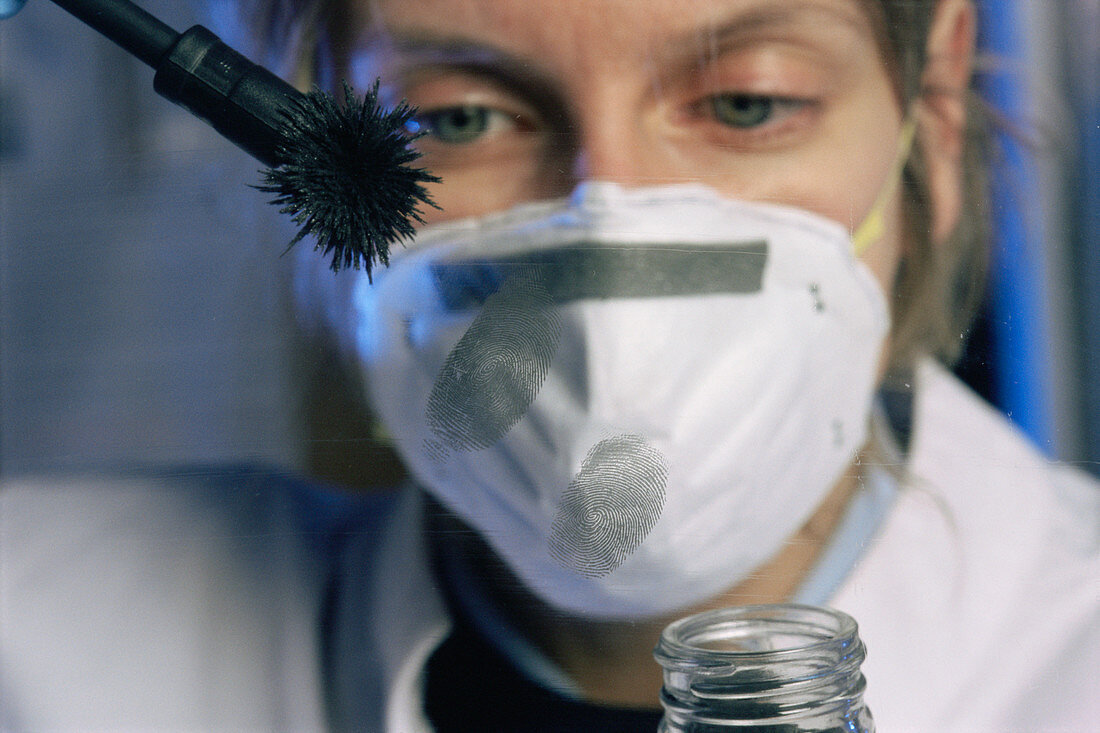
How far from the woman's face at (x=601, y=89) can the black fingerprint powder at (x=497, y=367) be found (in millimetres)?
44

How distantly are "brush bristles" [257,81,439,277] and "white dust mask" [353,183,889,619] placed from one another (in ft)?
0.14

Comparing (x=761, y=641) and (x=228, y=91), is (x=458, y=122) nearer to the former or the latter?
(x=228, y=91)

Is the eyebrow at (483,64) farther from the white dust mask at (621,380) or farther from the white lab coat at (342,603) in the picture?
the white lab coat at (342,603)

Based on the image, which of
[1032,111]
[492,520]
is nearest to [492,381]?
[492,520]

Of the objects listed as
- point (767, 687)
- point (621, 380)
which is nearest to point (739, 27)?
point (621, 380)

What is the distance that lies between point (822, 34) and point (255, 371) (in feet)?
0.97

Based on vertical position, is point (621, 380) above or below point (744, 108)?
below

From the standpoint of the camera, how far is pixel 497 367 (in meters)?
0.37

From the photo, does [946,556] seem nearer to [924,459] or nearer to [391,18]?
[924,459]

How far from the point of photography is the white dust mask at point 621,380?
0.37 metres

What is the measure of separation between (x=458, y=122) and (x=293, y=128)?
0.28ft

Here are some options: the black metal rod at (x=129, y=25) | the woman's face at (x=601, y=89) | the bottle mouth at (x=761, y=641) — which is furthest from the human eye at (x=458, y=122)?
the bottle mouth at (x=761, y=641)

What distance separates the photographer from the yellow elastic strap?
1.30 feet

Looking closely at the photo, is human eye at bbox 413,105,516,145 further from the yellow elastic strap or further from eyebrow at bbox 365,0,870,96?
the yellow elastic strap
